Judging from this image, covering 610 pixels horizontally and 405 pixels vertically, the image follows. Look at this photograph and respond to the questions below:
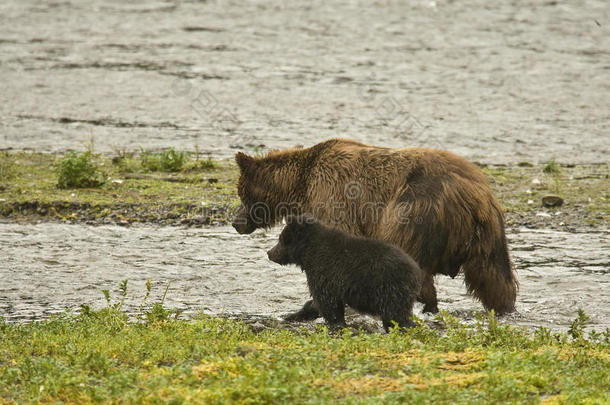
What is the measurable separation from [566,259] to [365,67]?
937 cm

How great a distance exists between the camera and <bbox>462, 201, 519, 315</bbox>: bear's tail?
7609 millimetres

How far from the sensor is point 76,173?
463 inches

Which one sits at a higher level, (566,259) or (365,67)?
(365,67)

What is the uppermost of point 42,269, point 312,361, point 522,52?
point 522,52

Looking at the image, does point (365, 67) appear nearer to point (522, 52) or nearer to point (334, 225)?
point (522, 52)

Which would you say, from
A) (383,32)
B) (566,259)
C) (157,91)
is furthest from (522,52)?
(566,259)

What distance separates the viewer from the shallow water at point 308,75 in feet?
48.1

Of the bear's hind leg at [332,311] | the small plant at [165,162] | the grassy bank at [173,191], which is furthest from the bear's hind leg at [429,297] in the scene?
the small plant at [165,162]

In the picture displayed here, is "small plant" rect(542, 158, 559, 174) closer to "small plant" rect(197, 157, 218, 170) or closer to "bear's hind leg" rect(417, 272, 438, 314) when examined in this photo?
"small plant" rect(197, 157, 218, 170)

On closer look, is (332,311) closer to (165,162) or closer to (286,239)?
(286,239)

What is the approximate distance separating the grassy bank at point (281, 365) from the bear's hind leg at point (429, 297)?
1.23m

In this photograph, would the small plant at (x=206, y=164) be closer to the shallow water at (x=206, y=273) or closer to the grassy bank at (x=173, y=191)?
the grassy bank at (x=173, y=191)

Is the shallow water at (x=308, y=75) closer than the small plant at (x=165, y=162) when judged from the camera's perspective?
No

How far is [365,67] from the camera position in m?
18.2
